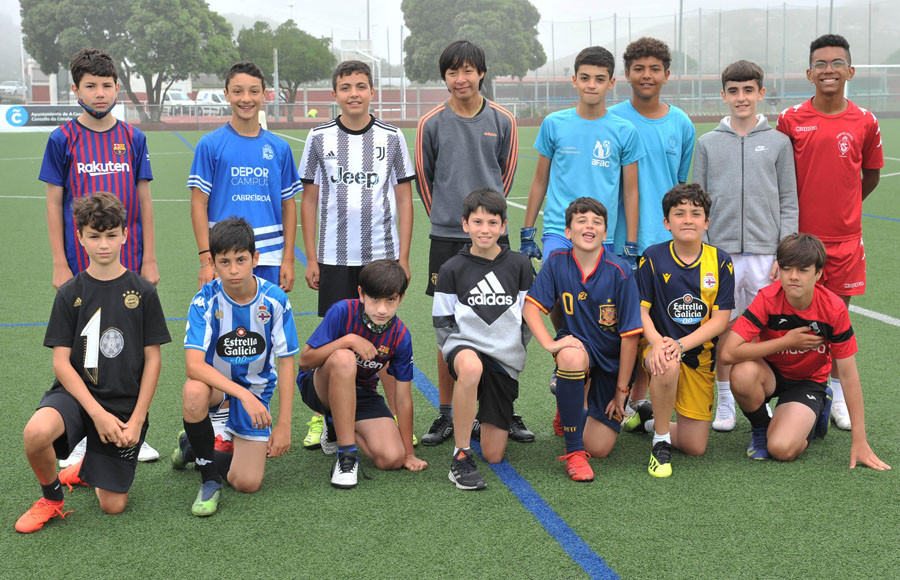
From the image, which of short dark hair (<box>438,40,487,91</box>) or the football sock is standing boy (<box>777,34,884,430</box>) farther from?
short dark hair (<box>438,40,487,91</box>)

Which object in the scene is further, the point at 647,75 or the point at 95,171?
the point at 647,75

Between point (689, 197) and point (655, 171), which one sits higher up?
point (655, 171)

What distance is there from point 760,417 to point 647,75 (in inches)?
71.6

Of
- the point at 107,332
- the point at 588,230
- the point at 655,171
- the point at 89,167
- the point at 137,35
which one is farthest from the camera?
the point at 137,35

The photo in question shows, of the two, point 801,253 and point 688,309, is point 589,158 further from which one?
point 801,253

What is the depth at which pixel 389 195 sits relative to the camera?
181 inches

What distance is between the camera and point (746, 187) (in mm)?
4543

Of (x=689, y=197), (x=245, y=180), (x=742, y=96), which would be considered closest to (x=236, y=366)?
(x=245, y=180)

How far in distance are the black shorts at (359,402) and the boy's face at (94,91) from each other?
1.56 m

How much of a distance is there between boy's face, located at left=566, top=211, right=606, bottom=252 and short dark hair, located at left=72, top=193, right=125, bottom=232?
1.94 metres

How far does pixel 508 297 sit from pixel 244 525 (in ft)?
5.01

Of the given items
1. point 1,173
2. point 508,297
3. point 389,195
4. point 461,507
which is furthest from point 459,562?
point 1,173

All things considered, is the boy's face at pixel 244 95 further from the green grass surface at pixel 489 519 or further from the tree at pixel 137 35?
the tree at pixel 137 35

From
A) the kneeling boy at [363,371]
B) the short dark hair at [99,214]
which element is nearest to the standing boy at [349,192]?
the kneeling boy at [363,371]
